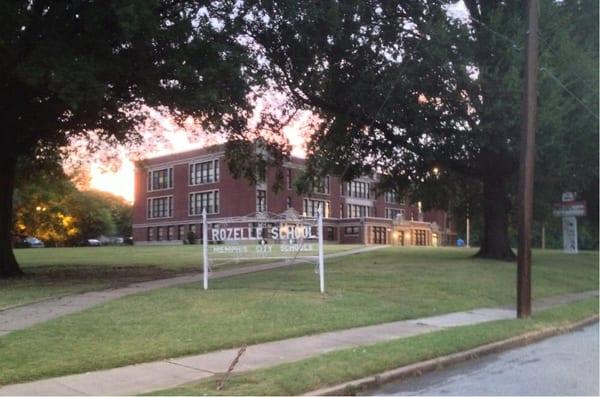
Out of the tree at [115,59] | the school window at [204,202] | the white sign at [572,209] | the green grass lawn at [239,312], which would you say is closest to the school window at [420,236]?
the school window at [204,202]

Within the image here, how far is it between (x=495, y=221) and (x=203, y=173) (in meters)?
42.2

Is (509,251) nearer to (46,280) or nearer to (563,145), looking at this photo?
(563,145)

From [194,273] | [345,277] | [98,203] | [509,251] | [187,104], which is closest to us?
[187,104]

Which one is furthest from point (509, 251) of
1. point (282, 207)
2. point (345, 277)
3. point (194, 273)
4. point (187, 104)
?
point (282, 207)

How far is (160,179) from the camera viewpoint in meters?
76.0

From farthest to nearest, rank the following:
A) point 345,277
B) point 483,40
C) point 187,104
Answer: point 483,40
point 345,277
point 187,104

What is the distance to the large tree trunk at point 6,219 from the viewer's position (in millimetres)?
21359

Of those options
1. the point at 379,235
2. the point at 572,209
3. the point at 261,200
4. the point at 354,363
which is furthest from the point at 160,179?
the point at 354,363

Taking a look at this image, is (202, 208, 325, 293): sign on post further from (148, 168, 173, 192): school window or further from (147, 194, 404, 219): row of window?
(148, 168, 173, 192): school window

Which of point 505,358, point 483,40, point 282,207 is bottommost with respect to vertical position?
point 505,358

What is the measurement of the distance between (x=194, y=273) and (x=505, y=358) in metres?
13.7

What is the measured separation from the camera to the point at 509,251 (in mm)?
30703

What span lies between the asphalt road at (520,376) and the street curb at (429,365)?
0.12m

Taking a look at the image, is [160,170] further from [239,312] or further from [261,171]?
[239,312]
